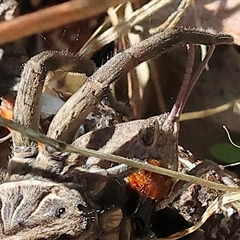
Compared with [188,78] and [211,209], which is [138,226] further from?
[188,78]

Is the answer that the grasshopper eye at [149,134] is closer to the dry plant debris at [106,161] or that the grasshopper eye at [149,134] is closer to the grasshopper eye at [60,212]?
the dry plant debris at [106,161]

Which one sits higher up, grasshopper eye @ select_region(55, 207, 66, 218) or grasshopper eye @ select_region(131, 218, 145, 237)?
grasshopper eye @ select_region(55, 207, 66, 218)

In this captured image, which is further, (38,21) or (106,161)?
(106,161)

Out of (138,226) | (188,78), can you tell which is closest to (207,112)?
(188,78)

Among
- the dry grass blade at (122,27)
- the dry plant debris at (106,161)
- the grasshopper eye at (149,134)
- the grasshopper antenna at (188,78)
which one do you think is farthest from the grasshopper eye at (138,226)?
the dry grass blade at (122,27)

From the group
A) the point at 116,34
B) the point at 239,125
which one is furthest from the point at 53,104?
the point at 239,125

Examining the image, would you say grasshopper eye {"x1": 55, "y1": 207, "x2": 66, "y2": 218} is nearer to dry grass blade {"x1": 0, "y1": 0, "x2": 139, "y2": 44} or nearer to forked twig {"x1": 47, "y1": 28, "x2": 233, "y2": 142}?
forked twig {"x1": 47, "y1": 28, "x2": 233, "y2": 142}

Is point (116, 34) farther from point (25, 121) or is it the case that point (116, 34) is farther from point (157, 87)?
point (25, 121)

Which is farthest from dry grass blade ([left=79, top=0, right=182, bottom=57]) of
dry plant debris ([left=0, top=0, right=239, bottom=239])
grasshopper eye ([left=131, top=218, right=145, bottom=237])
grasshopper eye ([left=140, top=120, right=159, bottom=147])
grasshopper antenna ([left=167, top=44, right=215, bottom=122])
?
grasshopper eye ([left=131, top=218, right=145, bottom=237])
